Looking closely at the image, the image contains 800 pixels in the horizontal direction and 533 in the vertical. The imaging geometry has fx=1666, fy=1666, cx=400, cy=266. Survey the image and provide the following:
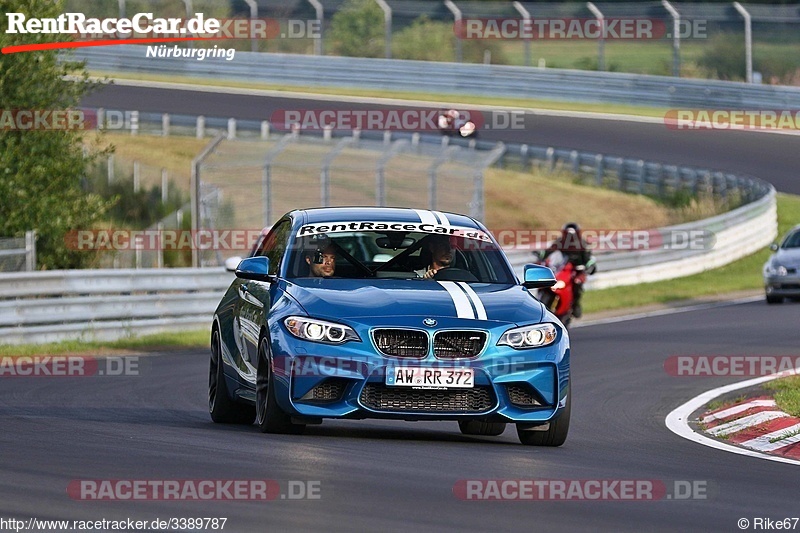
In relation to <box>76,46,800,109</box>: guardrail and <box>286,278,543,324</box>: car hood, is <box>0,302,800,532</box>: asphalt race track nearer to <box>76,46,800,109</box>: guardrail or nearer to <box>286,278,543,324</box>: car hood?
<box>286,278,543,324</box>: car hood

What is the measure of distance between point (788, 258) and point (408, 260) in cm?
1593

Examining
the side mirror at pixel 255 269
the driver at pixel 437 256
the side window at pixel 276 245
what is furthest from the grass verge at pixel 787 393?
the side mirror at pixel 255 269

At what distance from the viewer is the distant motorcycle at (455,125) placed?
42406mm

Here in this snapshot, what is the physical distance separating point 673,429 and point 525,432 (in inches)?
84.8

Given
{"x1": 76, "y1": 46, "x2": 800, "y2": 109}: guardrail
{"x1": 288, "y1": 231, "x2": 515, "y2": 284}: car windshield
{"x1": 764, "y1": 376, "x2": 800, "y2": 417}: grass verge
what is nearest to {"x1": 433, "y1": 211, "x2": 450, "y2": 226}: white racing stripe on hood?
{"x1": 288, "y1": 231, "x2": 515, "y2": 284}: car windshield

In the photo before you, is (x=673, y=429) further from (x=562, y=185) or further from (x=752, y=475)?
(x=562, y=185)

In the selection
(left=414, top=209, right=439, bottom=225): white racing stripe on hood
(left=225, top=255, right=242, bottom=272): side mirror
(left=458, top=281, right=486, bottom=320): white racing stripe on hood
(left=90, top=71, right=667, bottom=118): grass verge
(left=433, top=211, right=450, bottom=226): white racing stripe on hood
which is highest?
(left=414, top=209, right=439, bottom=225): white racing stripe on hood

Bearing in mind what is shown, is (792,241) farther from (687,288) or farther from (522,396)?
(522,396)

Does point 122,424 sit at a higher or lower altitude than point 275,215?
higher

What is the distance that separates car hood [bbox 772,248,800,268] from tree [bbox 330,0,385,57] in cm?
1924

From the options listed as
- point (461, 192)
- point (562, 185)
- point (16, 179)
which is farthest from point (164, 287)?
point (562, 185)

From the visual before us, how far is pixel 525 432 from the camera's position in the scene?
34.1 feet

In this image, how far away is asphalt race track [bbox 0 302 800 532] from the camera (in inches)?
278

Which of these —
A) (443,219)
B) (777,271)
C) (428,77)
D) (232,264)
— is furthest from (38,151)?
(428,77)
